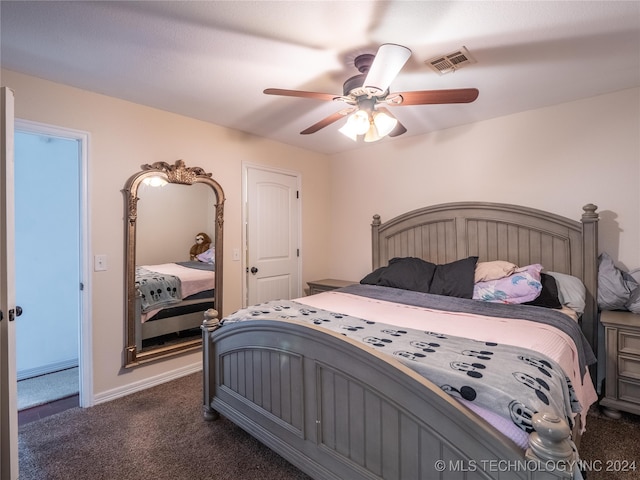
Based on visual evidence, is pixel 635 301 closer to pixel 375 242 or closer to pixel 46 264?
pixel 375 242

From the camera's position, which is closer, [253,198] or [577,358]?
[577,358]

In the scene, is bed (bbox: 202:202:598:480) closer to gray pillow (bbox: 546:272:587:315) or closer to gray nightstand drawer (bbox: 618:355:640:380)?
gray pillow (bbox: 546:272:587:315)

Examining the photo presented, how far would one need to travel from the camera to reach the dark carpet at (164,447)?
1754 millimetres

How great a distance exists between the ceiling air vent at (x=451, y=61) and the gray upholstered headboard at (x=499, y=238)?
140cm

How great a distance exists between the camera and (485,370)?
4.05ft

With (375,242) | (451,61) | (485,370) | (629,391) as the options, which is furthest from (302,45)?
(629,391)

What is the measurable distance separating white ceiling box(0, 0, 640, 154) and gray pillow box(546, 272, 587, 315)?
57.8 inches

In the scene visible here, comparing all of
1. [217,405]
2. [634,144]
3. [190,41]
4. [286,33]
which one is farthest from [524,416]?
[634,144]

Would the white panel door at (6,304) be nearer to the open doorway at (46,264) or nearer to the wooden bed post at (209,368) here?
the wooden bed post at (209,368)

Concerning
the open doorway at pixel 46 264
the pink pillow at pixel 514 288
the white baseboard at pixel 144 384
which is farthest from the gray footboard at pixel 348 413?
the open doorway at pixel 46 264

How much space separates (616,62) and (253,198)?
123 inches

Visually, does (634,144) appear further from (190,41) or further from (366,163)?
(190,41)

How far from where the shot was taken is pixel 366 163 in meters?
4.02

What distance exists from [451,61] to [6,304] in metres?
2.72
